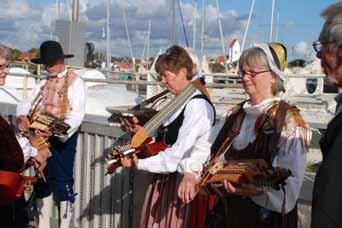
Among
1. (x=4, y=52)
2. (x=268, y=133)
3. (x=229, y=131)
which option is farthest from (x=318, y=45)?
(x=4, y=52)

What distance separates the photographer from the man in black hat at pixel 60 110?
4914 mm

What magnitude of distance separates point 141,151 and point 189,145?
1.26ft

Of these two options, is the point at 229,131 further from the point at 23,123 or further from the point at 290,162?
the point at 23,123

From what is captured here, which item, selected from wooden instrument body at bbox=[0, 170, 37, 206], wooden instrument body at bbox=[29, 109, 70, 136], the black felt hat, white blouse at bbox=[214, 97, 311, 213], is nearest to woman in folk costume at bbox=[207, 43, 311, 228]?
white blouse at bbox=[214, 97, 311, 213]

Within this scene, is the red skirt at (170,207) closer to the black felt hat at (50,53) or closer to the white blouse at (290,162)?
the white blouse at (290,162)

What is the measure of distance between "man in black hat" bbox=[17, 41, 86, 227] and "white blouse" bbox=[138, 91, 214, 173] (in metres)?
1.60

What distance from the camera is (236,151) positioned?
3.01 metres

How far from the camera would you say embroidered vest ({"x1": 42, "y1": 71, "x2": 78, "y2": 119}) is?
490cm

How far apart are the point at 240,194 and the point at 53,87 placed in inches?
108

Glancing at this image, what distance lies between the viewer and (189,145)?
3406mm

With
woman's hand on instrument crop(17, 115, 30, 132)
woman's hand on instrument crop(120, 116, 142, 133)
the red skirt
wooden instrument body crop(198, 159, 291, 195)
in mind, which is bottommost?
the red skirt

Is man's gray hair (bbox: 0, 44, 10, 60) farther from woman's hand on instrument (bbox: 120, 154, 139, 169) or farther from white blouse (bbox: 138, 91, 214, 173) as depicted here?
white blouse (bbox: 138, 91, 214, 173)

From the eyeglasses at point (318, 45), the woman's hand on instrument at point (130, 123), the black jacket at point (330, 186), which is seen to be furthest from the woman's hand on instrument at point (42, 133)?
the black jacket at point (330, 186)

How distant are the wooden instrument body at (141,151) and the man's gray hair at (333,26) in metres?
1.70
